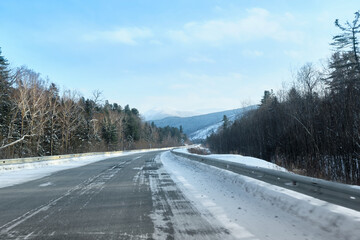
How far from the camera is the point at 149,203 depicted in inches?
253

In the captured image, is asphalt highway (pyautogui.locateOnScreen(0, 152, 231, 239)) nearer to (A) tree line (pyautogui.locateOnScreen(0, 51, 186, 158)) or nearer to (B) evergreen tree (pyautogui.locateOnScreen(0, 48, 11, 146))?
(A) tree line (pyautogui.locateOnScreen(0, 51, 186, 158))

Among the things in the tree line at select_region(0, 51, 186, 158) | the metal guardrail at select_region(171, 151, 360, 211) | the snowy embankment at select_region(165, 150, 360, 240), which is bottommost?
the snowy embankment at select_region(165, 150, 360, 240)

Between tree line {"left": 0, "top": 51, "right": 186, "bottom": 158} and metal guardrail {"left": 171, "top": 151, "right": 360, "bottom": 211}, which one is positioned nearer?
metal guardrail {"left": 171, "top": 151, "right": 360, "bottom": 211}

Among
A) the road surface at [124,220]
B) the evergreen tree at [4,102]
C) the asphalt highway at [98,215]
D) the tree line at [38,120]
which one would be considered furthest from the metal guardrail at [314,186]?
the evergreen tree at [4,102]

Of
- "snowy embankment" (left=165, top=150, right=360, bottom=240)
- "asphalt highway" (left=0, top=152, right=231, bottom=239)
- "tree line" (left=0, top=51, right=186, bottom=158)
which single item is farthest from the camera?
"tree line" (left=0, top=51, right=186, bottom=158)

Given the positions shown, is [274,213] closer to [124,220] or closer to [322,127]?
[124,220]

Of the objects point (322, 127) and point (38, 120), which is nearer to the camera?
→ point (322, 127)

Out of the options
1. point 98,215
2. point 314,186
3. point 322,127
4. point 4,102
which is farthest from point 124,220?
point 4,102

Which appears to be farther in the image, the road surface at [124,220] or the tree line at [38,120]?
the tree line at [38,120]

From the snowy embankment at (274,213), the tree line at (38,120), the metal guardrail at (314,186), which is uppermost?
the tree line at (38,120)

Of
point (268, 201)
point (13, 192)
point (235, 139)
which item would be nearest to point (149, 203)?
point (268, 201)

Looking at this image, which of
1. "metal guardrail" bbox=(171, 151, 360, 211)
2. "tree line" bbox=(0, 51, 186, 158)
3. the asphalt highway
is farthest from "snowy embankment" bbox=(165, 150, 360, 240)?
"tree line" bbox=(0, 51, 186, 158)

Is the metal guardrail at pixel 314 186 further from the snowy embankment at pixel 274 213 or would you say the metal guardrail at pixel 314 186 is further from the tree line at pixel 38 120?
the tree line at pixel 38 120

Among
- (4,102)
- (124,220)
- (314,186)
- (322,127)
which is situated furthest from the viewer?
(4,102)
